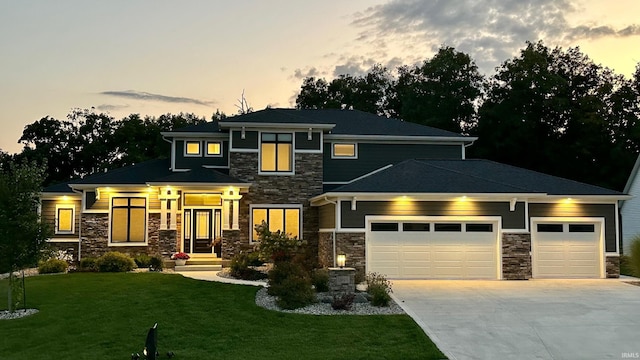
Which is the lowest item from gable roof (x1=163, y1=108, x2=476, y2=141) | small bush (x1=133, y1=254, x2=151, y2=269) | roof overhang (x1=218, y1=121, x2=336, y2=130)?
small bush (x1=133, y1=254, x2=151, y2=269)

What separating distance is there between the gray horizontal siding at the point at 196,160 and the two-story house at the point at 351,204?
0.05 m

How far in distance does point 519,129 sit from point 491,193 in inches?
843

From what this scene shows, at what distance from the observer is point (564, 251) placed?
1872 centimetres

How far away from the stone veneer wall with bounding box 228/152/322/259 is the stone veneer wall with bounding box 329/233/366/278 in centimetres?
460

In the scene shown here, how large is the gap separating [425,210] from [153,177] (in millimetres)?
11613

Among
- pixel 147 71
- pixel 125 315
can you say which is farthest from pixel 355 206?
pixel 147 71

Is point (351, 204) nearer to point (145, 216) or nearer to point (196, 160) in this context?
point (196, 160)

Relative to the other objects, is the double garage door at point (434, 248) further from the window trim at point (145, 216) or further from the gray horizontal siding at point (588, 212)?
the window trim at point (145, 216)

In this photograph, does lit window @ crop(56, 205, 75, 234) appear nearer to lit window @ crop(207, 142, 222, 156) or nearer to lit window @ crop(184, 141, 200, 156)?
lit window @ crop(184, 141, 200, 156)

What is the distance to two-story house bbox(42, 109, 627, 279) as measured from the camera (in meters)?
17.9

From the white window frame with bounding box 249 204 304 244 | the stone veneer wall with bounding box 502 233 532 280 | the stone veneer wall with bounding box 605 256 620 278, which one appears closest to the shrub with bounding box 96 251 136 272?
the white window frame with bounding box 249 204 304 244

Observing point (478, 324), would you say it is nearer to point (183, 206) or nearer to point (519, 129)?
point (183, 206)

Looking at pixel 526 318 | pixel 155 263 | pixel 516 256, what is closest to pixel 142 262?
pixel 155 263

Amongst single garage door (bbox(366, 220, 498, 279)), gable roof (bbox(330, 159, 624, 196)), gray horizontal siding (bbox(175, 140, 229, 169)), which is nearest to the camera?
single garage door (bbox(366, 220, 498, 279))
